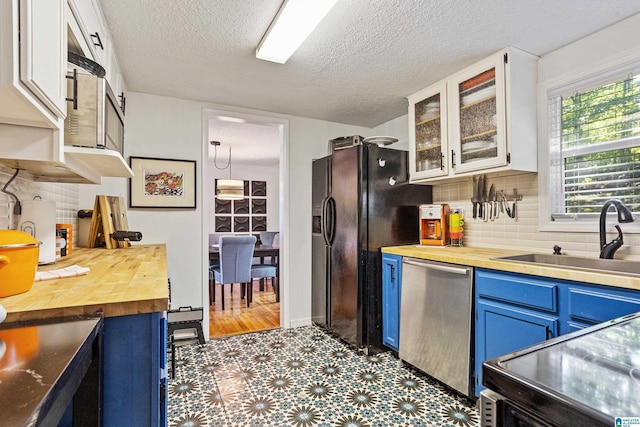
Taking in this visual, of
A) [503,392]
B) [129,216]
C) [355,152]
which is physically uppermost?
[355,152]

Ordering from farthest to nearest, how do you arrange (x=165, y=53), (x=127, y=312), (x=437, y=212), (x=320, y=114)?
(x=320, y=114)
(x=437, y=212)
(x=165, y=53)
(x=127, y=312)

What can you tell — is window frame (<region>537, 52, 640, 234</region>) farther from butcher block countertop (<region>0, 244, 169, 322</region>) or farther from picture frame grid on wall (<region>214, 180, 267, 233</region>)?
picture frame grid on wall (<region>214, 180, 267, 233</region>)

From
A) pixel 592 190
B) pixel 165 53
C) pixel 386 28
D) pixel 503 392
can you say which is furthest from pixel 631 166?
pixel 165 53

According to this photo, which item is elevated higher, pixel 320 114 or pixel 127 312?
pixel 320 114

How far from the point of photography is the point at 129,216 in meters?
2.79

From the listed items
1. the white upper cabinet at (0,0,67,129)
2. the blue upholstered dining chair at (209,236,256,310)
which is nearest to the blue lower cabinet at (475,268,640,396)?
the white upper cabinet at (0,0,67,129)

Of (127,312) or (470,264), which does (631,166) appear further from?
(127,312)

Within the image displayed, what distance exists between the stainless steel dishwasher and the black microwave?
6.53 ft

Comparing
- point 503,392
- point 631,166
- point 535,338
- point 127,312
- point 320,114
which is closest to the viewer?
point 503,392

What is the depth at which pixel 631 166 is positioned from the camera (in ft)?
6.06

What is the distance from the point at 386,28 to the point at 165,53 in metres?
1.43

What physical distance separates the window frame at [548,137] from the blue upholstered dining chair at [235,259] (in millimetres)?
2863

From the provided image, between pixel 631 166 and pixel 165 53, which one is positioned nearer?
pixel 631 166

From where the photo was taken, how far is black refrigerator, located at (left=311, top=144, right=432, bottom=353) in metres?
2.72
